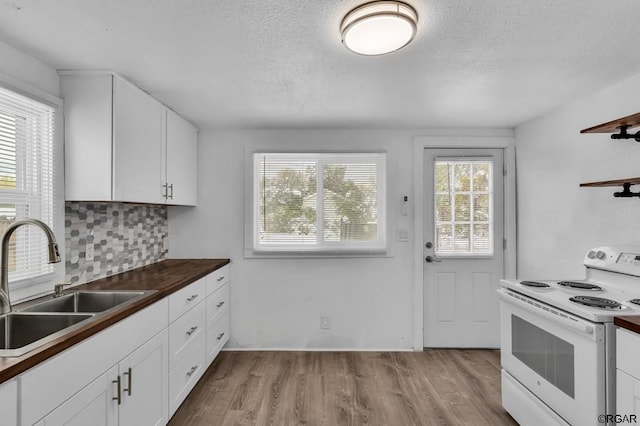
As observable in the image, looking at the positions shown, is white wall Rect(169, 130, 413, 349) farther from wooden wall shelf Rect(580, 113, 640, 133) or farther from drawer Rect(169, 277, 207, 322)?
wooden wall shelf Rect(580, 113, 640, 133)

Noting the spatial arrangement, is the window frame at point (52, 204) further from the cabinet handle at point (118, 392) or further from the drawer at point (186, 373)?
the drawer at point (186, 373)

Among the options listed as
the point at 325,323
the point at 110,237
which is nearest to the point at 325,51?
the point at 110,237

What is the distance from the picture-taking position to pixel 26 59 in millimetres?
1787

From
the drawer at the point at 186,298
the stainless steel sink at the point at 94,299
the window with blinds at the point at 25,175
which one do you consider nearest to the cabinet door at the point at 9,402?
the stainless steel sink at the point at 94,299

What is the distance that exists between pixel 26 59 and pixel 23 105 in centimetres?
25

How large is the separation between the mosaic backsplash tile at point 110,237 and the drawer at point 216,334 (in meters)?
0.81

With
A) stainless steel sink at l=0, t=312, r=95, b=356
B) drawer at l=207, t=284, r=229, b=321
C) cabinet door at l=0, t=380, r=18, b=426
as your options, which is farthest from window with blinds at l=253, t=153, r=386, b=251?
cabinet door at l=0, t=380, r=18, b=426

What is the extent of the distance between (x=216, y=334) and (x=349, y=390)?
1217 mm

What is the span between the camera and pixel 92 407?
1.37 m

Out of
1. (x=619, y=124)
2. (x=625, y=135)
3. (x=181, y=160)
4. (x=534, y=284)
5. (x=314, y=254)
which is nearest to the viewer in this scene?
(x=619, y=124)

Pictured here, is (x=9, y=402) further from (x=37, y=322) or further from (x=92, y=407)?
(x=37, y=322)

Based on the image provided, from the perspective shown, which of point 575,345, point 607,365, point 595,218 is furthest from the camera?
point 595,218

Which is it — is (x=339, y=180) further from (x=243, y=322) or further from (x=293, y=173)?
(x=243, y=322)

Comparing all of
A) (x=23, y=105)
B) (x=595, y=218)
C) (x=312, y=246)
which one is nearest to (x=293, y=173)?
(x=312, y=246)
